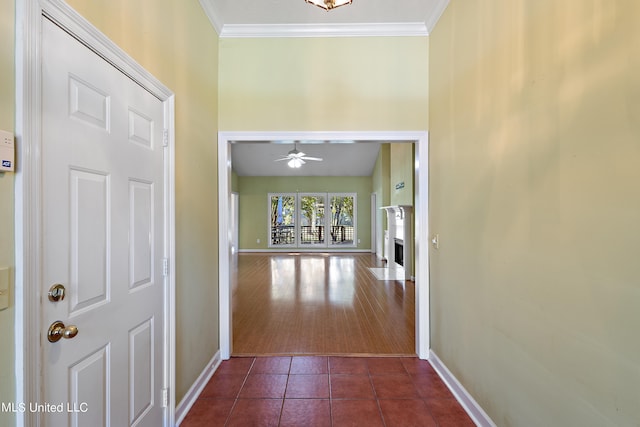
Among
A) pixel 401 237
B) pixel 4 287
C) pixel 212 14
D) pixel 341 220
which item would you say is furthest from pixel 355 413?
pixel 341 220

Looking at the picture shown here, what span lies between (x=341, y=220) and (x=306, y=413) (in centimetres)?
869

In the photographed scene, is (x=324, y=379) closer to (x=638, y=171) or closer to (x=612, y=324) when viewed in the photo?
(x=612, y=324)

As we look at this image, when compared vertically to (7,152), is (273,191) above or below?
above

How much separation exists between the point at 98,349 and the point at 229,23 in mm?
2637

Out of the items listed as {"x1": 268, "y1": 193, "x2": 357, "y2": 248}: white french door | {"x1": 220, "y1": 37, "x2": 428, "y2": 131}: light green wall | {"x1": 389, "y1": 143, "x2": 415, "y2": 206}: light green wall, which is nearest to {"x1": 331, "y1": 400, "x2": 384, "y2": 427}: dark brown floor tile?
{"x1": 220, "y1": 37, "x2": 428, "y2": 131}: light green wall

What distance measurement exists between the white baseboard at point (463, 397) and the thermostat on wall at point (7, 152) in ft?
8.21

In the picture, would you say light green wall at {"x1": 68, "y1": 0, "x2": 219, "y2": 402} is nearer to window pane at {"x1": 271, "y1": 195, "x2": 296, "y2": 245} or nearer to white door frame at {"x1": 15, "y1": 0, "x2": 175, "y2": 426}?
white door frame at {"x1": 15, "y1": 0, "x2": 175, "y2": 426}

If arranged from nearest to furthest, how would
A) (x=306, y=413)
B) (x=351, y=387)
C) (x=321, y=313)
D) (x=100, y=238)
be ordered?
(x=100, y=238)
(x=306, y=413)
(x=351, y=387)
(x=321, y=313)

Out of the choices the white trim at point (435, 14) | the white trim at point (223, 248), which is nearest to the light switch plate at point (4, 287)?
the white trim at point (223, 248)

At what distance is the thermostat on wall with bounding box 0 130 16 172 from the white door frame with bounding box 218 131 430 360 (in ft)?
5.77

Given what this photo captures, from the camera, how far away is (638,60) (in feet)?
3.04

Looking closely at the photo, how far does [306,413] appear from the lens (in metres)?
1.96

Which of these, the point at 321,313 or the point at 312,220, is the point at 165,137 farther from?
the point at 312,220

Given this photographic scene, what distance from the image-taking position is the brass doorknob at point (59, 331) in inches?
40.1
